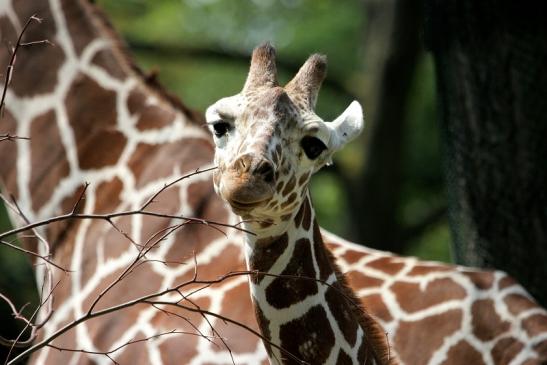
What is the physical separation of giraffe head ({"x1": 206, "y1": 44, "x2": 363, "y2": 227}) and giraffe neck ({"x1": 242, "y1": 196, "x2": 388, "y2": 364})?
0.34ft

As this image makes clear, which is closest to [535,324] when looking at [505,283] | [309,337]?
[505,283]

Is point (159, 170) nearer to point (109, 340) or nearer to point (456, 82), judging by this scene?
point (109, 340)

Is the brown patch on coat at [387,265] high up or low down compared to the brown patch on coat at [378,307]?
up

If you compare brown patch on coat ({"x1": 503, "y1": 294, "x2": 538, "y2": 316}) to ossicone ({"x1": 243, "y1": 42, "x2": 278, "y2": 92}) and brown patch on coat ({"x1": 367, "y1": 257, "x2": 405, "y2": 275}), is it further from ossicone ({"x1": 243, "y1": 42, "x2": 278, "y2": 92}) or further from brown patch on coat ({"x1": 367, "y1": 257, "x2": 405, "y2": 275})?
ossicone ({"x1": 243, "y1": 42, "x2": 278, "y2": 92})

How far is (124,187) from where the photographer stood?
Answer: 461 centimetres

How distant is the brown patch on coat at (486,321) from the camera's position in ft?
13.5

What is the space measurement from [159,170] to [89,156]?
1.13 ft

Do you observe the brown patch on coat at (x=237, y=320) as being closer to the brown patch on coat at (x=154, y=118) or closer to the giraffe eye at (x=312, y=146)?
the brown patch on coat at (x=154, y=118)

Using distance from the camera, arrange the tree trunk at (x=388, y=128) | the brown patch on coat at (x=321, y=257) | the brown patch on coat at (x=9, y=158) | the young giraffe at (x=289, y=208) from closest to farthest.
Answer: the young giraffe at (x=289, y=208)
the brown patch on coat at (x=321, y=257)
the brown patch on coat at (x=9, y=158)
the tree trunk at (x=388, y=128)

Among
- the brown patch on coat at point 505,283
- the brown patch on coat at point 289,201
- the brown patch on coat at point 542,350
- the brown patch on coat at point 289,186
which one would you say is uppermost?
the brown patch on coat at point 289,186

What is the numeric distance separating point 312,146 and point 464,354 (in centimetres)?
132

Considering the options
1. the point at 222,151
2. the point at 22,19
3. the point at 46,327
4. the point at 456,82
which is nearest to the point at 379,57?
the point at 456,82

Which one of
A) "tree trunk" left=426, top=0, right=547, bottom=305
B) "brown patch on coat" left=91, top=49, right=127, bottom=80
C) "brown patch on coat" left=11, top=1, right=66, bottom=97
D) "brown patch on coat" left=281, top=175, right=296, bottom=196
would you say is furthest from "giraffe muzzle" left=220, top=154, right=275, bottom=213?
"tree trunk" left=426, top=0, right=547, bottom=305

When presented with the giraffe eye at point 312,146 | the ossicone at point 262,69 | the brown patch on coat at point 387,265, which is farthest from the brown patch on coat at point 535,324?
the ossicone at point 262,69
